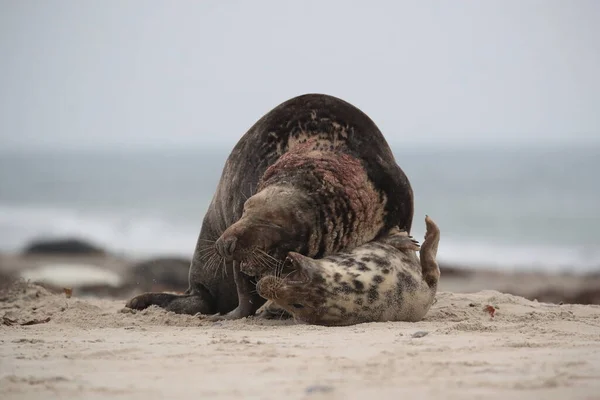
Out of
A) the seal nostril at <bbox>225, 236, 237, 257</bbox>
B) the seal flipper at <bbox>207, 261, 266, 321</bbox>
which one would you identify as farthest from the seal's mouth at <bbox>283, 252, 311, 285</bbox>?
the seal flipper at <bbox>207, 261, 266, 321</bbox>

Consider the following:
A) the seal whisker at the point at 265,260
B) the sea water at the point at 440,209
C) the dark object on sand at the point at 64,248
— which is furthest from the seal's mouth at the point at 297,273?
the sea water at the point at 440,209

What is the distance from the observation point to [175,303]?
8094 millimetres

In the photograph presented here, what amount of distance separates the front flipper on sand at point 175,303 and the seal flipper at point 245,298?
524 mm

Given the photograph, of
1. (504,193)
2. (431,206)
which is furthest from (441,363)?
(504,193)

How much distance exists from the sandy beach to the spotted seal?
0.17 meters

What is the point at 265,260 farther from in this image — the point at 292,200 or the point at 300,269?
the point at 292,200

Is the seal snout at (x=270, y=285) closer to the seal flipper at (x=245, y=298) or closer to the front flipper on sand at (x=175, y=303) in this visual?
the seal flipper at (x=245, y=298)

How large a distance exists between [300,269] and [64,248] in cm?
1523

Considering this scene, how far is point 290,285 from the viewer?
21.5ft

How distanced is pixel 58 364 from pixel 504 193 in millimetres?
41287

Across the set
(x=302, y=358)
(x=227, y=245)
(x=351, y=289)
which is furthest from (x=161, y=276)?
(x=302, y=358)

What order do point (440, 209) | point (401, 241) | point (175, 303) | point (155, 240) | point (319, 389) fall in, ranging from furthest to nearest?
point (440, 209), point (155, 240), point (175, 303), point (401, 241), point (319, 389)

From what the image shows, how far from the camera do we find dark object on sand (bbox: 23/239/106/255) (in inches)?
824

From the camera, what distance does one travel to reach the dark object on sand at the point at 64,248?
20.9 meters
